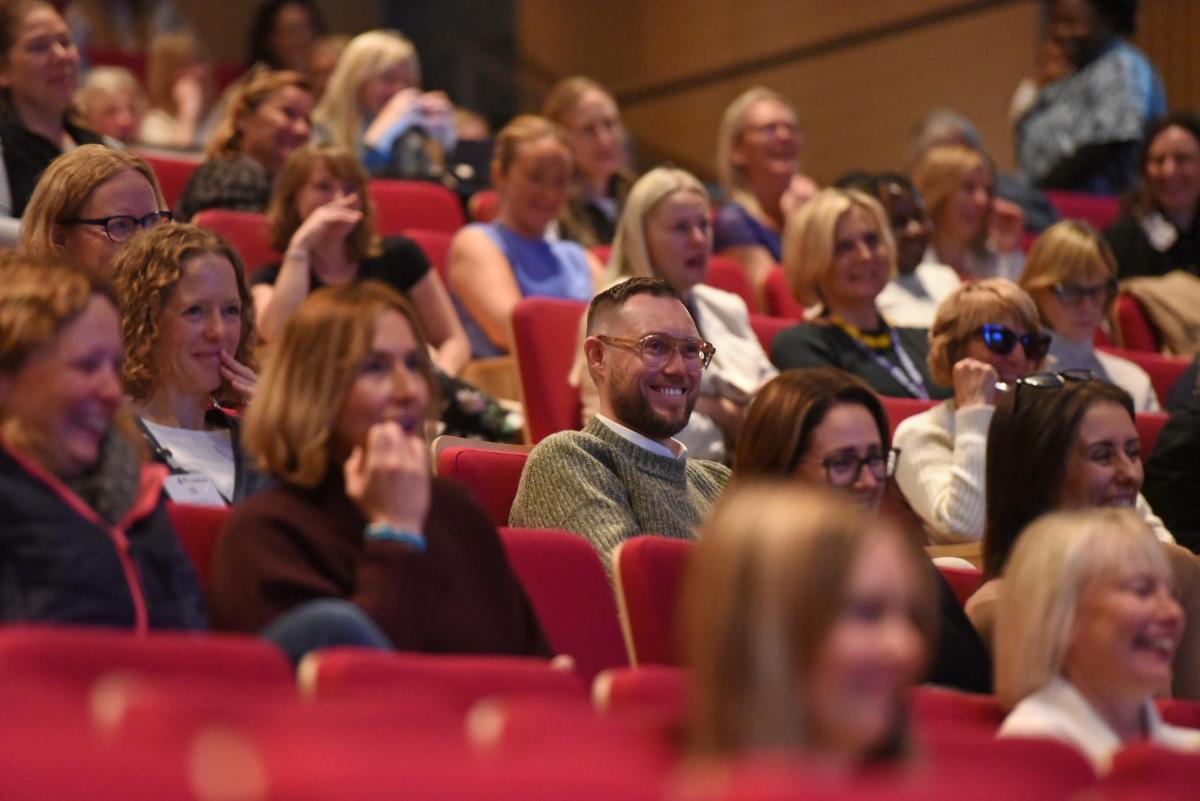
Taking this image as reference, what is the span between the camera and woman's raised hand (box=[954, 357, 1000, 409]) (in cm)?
286

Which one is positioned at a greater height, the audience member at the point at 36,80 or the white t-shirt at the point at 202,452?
the audience member at the point at 36,80

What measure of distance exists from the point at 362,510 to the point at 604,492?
0.55 meters

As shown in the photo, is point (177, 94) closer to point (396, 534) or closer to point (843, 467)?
point (843, 467)

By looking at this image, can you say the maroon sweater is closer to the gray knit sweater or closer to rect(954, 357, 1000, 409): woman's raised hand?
the gray knit sweater

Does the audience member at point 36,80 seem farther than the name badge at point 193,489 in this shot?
Yes

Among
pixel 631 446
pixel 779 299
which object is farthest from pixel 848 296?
pixel 631 446

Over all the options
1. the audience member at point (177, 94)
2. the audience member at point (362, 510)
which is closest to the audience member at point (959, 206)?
the audience member at point (177, 94)

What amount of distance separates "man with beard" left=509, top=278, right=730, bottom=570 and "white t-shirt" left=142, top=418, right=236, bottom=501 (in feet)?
1.12

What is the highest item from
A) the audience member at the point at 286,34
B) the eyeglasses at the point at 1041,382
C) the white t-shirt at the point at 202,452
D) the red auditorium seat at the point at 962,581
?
the audience member at the point at 286,34

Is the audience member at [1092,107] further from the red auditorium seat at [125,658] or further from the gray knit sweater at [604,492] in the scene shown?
the red auditorium seat at [125,658]

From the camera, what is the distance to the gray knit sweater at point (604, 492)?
2205 millimetres

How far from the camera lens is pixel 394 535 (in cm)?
167

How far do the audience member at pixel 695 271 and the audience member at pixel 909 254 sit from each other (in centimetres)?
53

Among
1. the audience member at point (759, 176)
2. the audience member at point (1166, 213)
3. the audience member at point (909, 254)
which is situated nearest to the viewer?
the audience member at point (909, 254)
